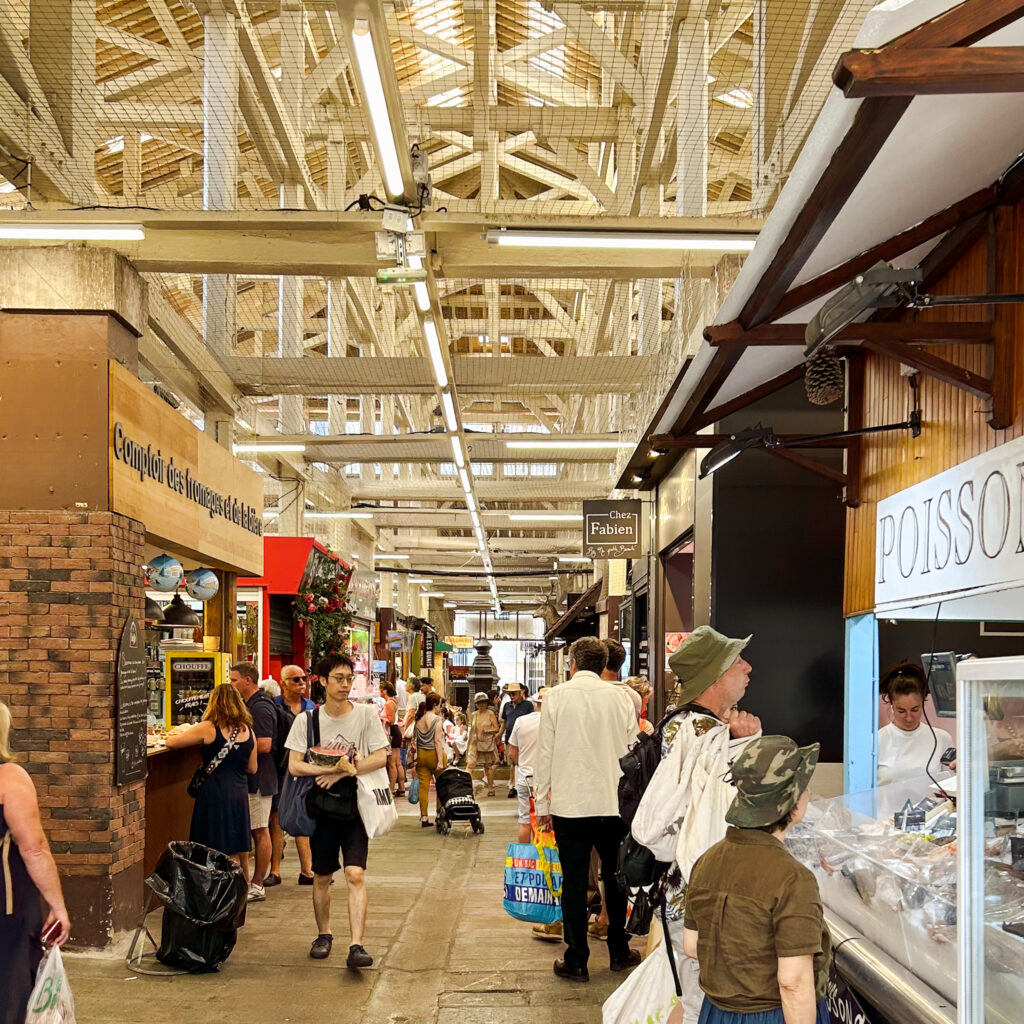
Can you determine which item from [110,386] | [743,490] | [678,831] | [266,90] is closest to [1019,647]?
[743,490]

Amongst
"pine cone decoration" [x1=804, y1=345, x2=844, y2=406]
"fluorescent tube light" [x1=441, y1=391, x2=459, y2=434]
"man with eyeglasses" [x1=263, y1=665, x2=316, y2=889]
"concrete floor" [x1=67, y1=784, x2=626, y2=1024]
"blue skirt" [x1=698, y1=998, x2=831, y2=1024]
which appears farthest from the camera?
"fluorescent tube light" [x1=441, y1=391, x2=459, y2=434]

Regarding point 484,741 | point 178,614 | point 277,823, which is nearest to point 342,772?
point 277,823

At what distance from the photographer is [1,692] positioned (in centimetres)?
685

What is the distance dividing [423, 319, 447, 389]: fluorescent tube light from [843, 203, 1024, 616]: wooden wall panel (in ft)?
15.3

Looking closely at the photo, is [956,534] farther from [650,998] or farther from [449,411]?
[449,411]

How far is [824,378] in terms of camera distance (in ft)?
18.0

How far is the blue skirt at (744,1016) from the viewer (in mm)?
2902

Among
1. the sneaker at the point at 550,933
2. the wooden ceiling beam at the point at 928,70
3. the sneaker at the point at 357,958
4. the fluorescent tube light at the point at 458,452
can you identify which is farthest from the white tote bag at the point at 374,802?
the fluorescent tube light at the point at 458,452

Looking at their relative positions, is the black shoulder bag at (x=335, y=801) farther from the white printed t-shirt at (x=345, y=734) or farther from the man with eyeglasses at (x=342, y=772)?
the white printed t-shirt at (x=345, y=734)

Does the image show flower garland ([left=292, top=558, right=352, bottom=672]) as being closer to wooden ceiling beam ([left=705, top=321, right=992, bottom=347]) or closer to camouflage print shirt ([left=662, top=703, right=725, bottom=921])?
camouflage print shirt ([left=662, top=703, right=725, bottom=921])

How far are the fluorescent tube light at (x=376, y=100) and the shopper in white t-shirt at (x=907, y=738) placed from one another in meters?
3.76

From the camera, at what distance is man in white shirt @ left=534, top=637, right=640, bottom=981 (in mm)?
6137

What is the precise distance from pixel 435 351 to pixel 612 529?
127 inches

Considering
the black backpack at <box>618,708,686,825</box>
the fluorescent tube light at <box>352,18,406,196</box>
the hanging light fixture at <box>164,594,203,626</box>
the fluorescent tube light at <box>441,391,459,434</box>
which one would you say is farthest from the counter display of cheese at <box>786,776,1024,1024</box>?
the fluorescent tube light at <box>441,391,459,434</box>
